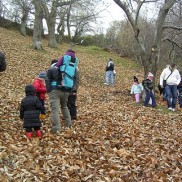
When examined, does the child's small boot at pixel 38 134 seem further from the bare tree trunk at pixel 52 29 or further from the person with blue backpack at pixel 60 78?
the bare tree trunk at pixel 52 29

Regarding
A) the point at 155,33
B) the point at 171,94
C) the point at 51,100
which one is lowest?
the point at 171,94

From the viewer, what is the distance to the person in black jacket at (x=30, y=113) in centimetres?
796

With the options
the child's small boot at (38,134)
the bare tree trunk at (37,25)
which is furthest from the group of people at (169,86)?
the bare tree trunk at (37,25)

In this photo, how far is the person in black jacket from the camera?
7.96m

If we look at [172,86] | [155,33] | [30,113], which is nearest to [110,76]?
[155,33]

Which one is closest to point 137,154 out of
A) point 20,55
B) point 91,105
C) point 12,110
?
point 12,110

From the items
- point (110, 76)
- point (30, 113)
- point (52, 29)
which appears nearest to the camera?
point (30, 113)

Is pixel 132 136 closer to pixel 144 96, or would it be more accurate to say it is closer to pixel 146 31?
pixel 144 96

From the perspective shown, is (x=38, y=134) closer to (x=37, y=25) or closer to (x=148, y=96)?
(x=148, y=96)

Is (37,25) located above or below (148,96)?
above

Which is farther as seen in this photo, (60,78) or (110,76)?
(110,76)

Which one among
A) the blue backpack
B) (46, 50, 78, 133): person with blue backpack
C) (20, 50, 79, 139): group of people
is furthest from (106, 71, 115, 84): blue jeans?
the blue backpack

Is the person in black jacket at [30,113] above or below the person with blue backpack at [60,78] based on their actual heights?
below

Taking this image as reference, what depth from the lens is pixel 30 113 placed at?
799 cm
